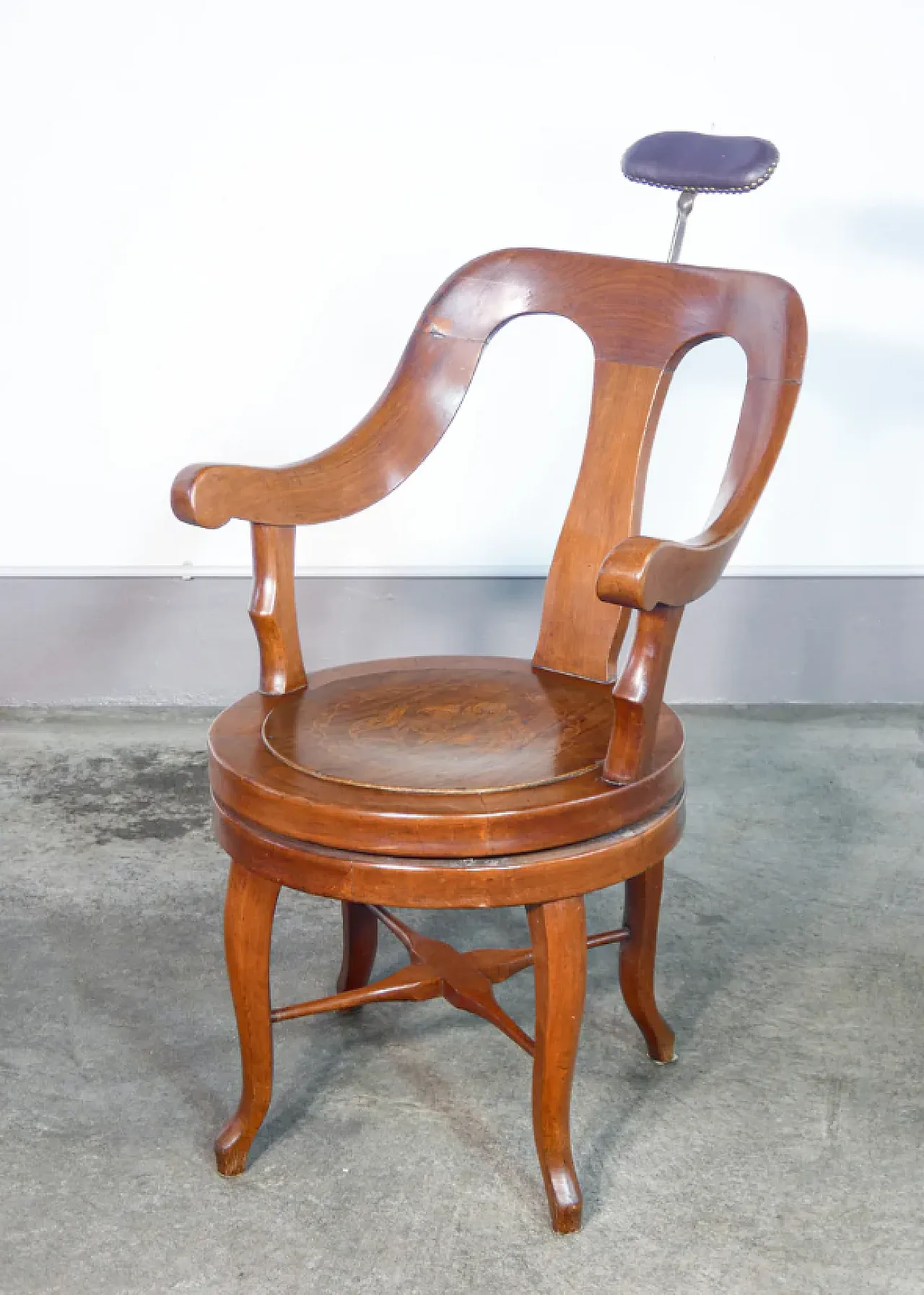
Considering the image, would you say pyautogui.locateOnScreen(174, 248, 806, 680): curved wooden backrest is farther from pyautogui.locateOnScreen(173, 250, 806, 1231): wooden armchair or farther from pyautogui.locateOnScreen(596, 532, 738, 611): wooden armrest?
pyautogui.locateOnScreen(596, 532, 738, 611): wooden armrest

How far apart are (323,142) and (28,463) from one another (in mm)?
1022

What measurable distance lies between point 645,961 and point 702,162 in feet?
3.53

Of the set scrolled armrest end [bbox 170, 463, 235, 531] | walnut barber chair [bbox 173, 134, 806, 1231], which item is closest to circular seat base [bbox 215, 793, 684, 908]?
walnut barber chair [bbox 173, 134, 806, 1231]

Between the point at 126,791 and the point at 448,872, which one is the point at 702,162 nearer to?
the point at 448,872

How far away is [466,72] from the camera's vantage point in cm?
Result: 301

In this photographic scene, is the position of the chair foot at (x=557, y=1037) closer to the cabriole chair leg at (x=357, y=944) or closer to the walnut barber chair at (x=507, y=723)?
the walnut barber chair at (x=507, y=723)

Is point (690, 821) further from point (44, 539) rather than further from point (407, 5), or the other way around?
point (407, 5)

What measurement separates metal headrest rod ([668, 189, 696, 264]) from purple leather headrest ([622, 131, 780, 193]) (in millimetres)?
18

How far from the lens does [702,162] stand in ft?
5.87

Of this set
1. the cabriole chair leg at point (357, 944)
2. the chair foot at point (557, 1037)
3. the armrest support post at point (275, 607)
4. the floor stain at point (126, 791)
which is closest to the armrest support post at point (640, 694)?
the chair foot at point (557, 1037)

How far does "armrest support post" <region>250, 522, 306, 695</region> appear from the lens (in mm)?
1761

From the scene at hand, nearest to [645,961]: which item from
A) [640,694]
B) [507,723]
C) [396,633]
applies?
[507,723]

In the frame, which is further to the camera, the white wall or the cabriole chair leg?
the white wall

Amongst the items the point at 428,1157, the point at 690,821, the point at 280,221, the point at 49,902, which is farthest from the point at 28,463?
the point at 428,1157
